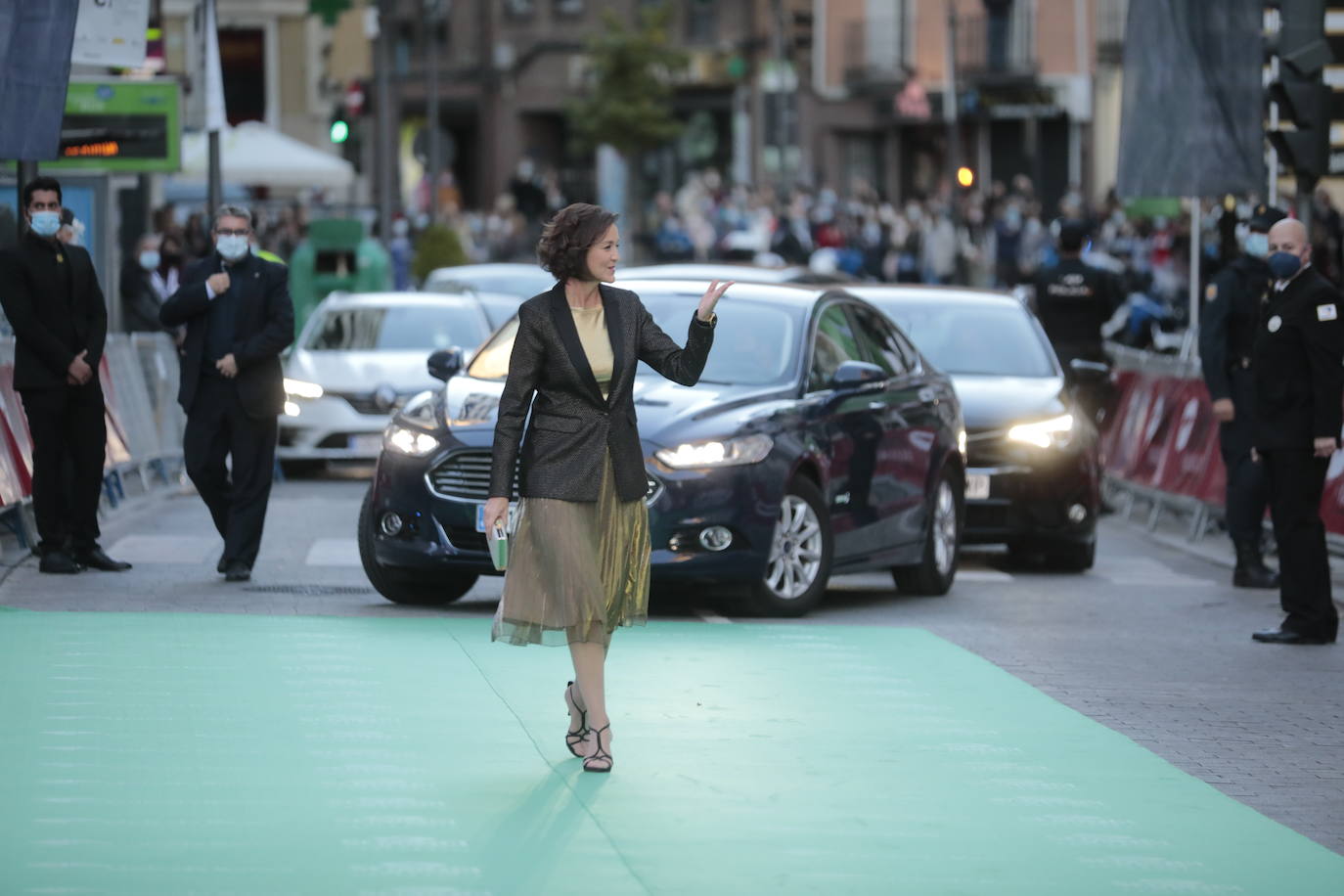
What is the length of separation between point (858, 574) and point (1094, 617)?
6.41ft

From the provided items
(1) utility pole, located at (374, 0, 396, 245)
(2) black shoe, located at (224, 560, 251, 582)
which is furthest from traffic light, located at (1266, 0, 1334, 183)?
(1) utility pole, located at (374, 0, 396, 245)

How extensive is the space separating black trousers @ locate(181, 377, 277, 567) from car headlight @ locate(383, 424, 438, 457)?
4.04 ft

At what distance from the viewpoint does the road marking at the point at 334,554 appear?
14.6 m

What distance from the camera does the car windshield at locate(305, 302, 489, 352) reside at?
72.4ft

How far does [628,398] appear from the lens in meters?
8.10

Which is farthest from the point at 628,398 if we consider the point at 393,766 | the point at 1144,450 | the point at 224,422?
the point at 1144,450

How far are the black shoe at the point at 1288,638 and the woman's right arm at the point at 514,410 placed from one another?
17.4 ft

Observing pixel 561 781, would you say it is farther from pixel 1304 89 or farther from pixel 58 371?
pixel 1304 89

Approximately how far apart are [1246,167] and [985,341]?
375cm

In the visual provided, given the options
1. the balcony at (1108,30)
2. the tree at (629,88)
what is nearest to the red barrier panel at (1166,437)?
the tree at (629,88)

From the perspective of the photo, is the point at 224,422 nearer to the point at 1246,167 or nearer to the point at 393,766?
the point at 393,766

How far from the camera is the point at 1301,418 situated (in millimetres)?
11812

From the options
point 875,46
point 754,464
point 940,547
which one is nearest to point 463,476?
point 754,464

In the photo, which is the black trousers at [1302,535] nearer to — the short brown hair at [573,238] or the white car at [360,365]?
the short brown hair at [573,238]
